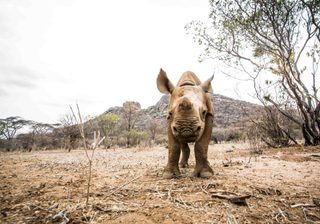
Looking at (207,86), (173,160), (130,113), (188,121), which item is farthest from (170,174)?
(130,113)

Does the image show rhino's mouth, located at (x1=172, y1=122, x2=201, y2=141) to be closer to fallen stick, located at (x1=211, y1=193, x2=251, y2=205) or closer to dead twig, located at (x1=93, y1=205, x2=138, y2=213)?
fallen stick, located at (x1=211, y1=193, x2=251, y2=205)

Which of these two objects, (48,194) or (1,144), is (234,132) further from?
(48,194)

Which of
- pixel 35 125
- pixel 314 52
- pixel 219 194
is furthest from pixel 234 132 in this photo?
pixel 219 194

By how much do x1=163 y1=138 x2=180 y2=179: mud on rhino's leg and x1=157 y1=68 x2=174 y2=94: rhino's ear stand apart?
3.81 feet

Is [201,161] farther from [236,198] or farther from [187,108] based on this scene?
[236,198]

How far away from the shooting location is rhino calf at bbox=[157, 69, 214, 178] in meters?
3.85

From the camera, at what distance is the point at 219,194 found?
327 cm

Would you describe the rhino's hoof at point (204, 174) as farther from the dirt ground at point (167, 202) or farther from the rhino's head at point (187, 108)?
the rhino's head at point (187, 108)

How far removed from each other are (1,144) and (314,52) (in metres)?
29.9

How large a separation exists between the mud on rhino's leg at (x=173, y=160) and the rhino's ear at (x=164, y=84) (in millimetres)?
1161

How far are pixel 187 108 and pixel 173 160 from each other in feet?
4.77

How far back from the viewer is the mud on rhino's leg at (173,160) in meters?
4.75

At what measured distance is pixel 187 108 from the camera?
384 centimetres

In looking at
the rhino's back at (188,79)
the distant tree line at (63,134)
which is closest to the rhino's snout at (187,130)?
the rhino's back at (188,79)
